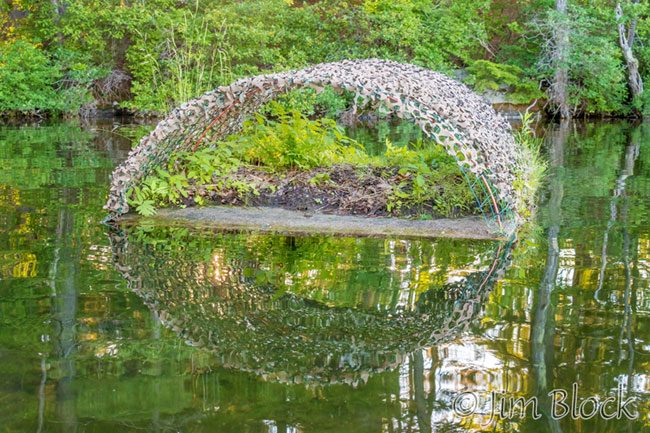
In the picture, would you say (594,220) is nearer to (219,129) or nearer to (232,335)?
(219,129)

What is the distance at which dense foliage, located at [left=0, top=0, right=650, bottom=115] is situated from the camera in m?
25.3

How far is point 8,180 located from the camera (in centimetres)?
1150

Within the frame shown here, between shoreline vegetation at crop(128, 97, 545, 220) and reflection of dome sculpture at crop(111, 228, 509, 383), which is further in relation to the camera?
shoreline vegetation at crop(128, 97, 545, 220)

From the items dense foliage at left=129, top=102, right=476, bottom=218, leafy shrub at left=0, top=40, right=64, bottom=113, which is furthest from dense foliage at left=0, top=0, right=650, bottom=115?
dense foliage at left=129, top=102, right=476, bottom=218

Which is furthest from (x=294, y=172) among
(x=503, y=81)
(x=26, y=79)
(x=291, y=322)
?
(x=26, y=79)

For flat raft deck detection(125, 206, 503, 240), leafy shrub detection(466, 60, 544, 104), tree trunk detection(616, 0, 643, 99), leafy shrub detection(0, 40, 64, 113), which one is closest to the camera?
flat raft deck detection(125, 206, 503, 240)

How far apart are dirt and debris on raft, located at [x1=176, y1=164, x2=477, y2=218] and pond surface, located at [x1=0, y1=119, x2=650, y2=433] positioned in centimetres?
115

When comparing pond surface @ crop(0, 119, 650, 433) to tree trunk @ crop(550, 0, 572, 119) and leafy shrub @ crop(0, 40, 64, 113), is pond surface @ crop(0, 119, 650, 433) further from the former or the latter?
leafy shrub @ crop(0, 40, 64, 113)

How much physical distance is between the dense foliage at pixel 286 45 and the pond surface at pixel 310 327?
713 inches

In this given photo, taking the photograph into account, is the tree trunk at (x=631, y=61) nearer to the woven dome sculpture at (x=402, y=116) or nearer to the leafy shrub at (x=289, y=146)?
the leafy shrub at (x=289, y=146)

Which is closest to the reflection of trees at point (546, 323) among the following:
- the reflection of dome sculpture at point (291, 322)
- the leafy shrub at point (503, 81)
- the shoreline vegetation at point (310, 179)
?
the reflection of dome sculpture at point (291, 322)

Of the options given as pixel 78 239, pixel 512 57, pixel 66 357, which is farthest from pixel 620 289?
pixel 512 57

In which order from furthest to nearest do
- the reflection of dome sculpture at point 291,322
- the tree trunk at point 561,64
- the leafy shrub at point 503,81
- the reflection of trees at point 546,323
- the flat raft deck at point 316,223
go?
1. the leafy shrub at point 503,81
2. the tree trunk at point 561,64
3. the flat raft deck at point 316,223
4. the reflection of dome sculpture at point 291,322
5. the reflection of trees at point 546,323

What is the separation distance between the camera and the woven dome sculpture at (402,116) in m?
7.86
